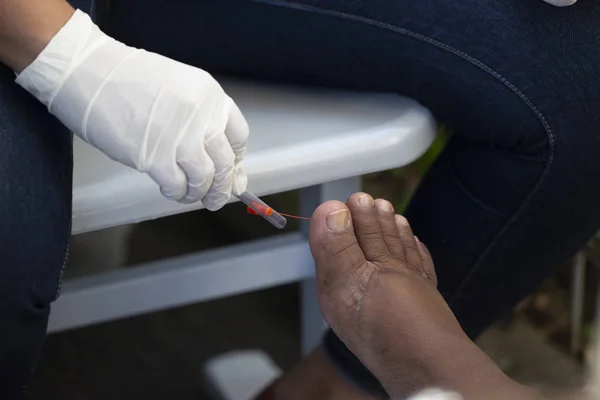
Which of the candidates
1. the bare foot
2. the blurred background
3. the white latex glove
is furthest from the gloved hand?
the blurred background

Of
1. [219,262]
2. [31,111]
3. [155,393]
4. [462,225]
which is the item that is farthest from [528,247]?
[155,393]

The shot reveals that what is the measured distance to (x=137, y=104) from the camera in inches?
22.1

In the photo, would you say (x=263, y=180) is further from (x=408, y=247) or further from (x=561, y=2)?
(x=561, y=2)

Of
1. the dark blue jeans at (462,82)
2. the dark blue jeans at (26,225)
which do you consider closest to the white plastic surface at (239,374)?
the dark blue jeans at (462,82)

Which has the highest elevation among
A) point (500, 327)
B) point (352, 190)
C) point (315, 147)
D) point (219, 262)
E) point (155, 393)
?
point (315, 147)

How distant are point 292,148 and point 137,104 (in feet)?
0.54

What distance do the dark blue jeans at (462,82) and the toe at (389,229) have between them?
97 mm

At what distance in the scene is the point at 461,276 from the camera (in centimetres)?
75

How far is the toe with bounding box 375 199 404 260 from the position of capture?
647 millimetres

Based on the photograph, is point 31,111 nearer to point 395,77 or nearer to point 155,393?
point 395,77

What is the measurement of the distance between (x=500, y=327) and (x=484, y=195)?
553mm

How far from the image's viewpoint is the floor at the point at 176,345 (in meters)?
1.12

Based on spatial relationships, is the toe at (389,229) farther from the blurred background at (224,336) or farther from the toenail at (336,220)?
the blurred background at (224,336)

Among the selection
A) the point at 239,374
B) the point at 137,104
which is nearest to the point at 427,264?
the point at 137,104
